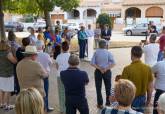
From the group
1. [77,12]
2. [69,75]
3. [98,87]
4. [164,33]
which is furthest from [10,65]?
[77,12]

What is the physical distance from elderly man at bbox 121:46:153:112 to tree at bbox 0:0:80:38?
19.8 meters

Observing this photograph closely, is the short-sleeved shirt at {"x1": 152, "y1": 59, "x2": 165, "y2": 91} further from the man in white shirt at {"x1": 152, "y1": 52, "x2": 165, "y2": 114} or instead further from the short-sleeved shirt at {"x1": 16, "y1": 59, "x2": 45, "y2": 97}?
the short-sleeved shirt at {"x1": 16, "y1": 59, "x2": 45, "y2": 97}

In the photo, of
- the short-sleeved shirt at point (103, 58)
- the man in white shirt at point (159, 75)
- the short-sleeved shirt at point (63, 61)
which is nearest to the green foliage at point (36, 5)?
the short-sleeved shirt at point (103, 58)

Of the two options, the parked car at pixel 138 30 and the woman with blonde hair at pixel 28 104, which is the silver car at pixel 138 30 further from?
the woman with blonde hair at pixel 28 104

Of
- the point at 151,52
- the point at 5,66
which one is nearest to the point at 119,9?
the point at 151,52

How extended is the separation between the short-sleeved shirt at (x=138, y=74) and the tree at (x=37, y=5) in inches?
780

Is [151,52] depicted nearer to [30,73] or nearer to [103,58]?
[103,58]

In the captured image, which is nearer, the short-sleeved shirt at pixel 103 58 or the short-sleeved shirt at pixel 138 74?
the short-sleeved shirt at pixel 138 74

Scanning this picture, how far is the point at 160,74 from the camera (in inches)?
300

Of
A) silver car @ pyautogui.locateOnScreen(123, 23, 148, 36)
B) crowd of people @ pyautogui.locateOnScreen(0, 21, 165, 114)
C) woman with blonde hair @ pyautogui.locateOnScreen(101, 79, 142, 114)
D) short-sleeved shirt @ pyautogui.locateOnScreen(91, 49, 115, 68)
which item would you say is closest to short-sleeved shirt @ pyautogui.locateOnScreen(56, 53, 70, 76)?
crowd of people @ pyautogui.locateOnScreen(0, 21, 165, 114)

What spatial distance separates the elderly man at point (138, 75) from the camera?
23.0ft

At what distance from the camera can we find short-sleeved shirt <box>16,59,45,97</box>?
7.54 meters

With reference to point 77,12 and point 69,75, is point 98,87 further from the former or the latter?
point 77,12

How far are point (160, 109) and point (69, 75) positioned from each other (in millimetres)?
3083
